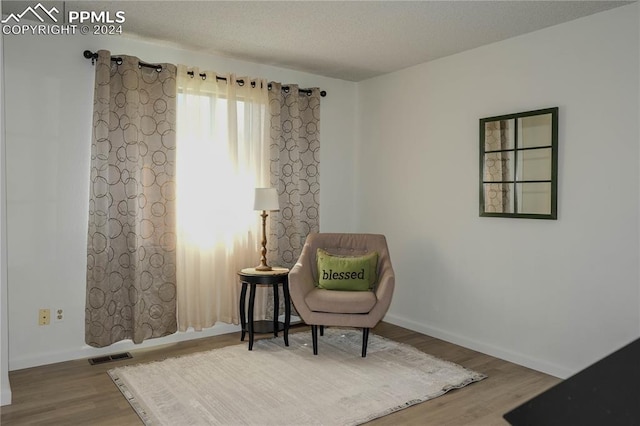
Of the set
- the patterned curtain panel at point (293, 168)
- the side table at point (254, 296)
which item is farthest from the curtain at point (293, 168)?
the side table at point (254, 296)

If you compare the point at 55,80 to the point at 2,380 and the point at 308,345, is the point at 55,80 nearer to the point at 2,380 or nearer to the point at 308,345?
the point at 2,380

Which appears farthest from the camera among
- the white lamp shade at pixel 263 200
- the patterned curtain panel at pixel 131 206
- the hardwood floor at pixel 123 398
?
the white lamp shade at pixel 263 200

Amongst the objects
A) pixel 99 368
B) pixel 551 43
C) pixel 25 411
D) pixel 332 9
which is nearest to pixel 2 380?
pixel 25 411

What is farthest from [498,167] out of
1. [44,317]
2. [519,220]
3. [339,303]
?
[44,317]

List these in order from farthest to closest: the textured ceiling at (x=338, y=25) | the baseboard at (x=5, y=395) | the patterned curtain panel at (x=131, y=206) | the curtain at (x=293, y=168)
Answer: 1. the curtain at (x=293, y=168)
2. the patterned curtain panel at (x=131, y=206)
3. the textured ceiling at (x=338, y=25)
4. the baseboard at (x=5, y=395)

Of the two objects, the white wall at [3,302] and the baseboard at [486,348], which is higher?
the white wall at [3,302]

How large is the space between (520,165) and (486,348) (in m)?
1.52

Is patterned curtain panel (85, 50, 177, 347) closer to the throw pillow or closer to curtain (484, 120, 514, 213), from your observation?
the throw pillow

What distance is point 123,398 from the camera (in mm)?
2828

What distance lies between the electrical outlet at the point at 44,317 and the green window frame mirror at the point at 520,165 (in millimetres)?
3480

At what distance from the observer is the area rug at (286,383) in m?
2.62

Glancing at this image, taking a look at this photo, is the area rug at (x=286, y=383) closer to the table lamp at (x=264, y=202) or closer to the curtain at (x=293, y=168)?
the table lamp at (x=264, y=202)

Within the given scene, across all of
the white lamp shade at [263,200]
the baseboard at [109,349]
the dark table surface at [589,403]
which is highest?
the white lamp shade at [263,200]

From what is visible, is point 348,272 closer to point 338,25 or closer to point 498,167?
point 498,167
